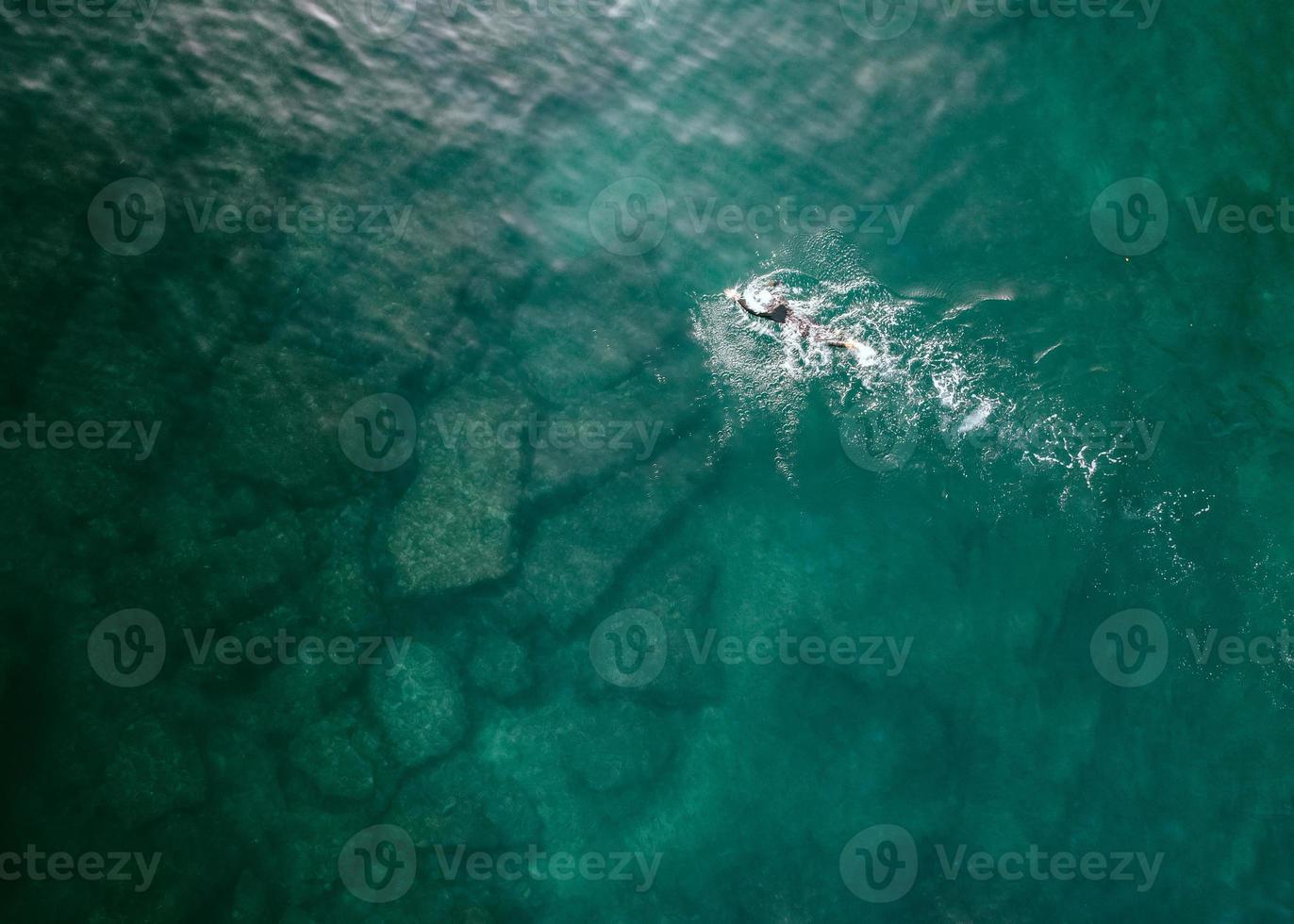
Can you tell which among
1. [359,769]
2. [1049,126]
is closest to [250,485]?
[359,769]

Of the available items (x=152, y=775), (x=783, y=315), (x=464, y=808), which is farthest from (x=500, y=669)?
(x=783, y=315)

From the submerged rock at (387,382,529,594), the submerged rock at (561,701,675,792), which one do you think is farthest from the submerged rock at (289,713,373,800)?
the submerged rock at (561,701,675,792)

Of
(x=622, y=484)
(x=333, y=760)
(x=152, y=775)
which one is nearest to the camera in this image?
Answer: (x=152, y=775)

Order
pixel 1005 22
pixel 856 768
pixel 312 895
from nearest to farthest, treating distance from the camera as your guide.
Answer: pixel 312 895
pixel 856 768
pixel 1005 22

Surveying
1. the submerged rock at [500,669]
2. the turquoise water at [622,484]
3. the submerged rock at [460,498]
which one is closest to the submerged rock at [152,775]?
the turquoise water at [622,484]

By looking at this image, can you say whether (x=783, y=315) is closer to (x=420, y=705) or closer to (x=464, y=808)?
(x=420, y=705)

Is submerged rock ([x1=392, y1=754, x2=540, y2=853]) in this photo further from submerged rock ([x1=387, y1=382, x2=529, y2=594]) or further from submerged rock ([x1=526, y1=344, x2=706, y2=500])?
submerged rock ([x1=526, y1=344, x2=706, y2=500])

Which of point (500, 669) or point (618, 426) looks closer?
point (500, 669)

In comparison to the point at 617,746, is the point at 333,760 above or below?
below

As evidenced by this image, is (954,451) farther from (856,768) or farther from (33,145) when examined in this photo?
(33,145)
